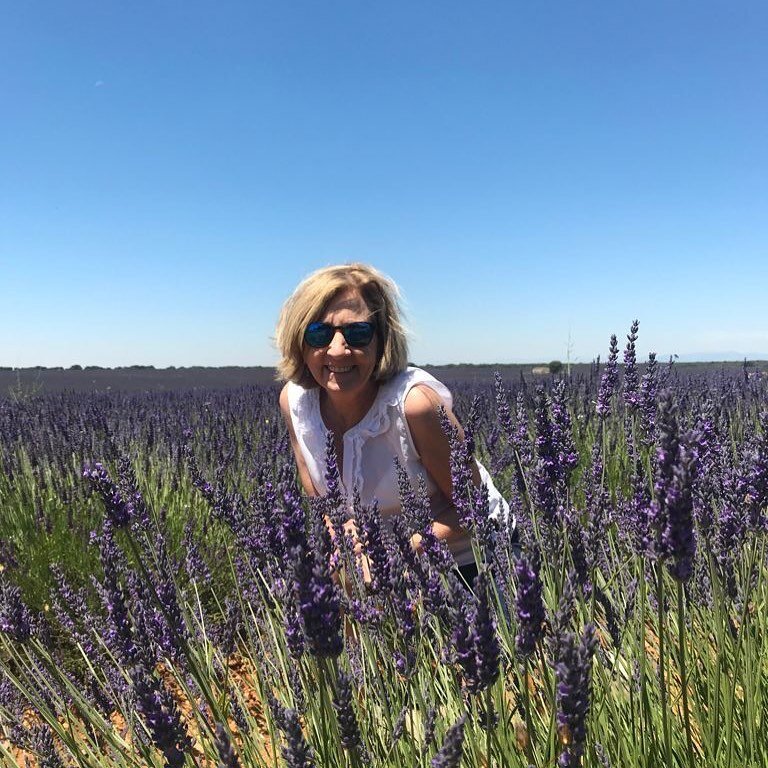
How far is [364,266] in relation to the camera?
Result: 116 inches

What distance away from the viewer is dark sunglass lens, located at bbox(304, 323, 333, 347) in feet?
8.77

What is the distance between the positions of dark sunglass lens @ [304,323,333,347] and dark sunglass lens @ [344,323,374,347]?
77 mm

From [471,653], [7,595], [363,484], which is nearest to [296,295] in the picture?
[363,484]

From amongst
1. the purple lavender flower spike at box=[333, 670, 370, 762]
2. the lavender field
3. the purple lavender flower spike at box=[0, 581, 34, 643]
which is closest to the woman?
the lavender field

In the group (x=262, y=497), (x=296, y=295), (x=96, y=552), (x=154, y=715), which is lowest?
(x=96, y=552)

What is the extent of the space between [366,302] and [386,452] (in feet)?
2.29

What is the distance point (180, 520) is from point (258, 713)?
5.12 feet

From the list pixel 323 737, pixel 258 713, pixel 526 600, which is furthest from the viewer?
pixel 258 713

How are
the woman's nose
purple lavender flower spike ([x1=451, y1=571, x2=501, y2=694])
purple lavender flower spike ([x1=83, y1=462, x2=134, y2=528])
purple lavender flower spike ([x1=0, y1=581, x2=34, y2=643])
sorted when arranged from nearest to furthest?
purple lavender flower spike ([x1=451, y1=571, x2=501, y2=694]) < purple lavender flower spike ([x1=83, y1=462, x2=134, y2=528]) < purple lavender flower spike ([x1=0, y1=581, x2=34, y2=643]) < the woman's nose

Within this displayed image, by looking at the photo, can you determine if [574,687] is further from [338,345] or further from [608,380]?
[338,345]

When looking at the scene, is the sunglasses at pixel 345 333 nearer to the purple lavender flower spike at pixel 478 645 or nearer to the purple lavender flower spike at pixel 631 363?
the purple lavender flower spike at pixel 631 363

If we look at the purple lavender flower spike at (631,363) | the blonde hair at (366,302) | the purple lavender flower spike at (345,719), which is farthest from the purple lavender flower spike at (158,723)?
the blonde hair at (366,302)

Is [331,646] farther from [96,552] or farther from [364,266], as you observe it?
[96,552]

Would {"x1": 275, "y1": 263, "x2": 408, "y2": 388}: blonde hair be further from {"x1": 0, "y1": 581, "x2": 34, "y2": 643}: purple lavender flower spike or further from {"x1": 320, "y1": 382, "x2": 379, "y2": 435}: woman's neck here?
{"x1": 0, "y1": 581, "x2": 34, "y2": 643}: purple lavender flower spike
